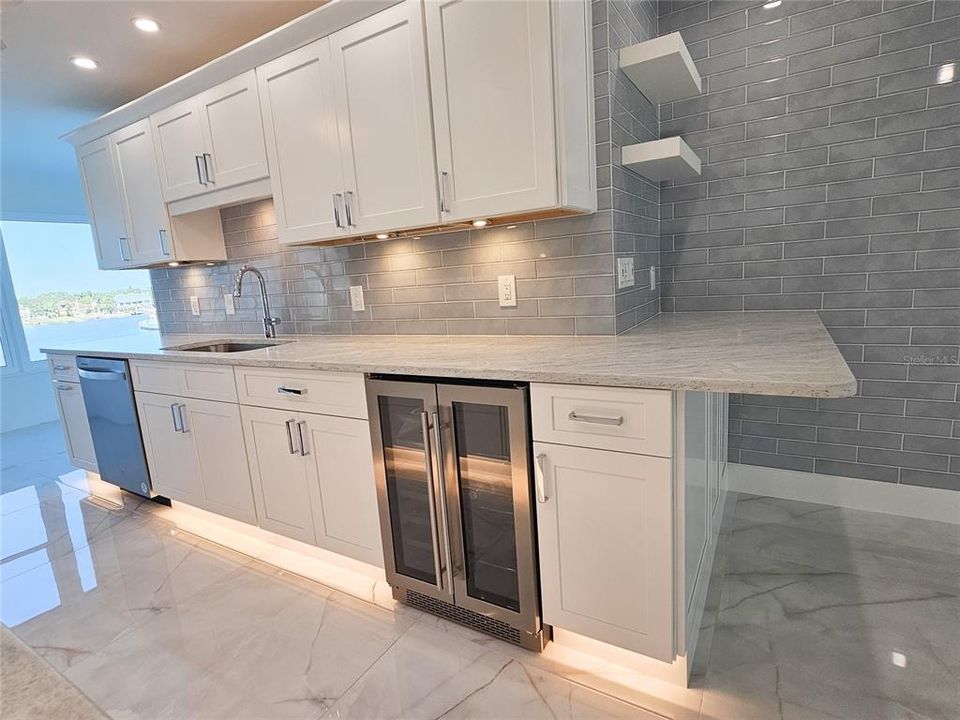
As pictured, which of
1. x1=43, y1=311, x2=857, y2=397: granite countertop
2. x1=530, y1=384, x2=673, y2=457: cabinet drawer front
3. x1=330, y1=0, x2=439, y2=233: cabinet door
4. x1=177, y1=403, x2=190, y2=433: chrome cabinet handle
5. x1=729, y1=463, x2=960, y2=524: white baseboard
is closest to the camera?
x1=43, y1=311, x2=857, y2=397: granite countertop

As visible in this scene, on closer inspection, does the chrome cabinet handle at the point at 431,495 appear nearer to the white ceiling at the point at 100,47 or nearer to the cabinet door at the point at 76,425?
the white ceiling at the point at 100,47

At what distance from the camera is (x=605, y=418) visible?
132cm

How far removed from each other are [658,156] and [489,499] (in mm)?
1371

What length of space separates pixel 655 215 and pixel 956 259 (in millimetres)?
1190

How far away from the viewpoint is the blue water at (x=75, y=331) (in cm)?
539

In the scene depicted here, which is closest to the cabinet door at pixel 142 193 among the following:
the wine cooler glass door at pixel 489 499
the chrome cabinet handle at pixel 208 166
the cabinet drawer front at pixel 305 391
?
the chrome cabinet handle at pixel 208 166

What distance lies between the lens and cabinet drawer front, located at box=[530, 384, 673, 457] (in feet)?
4.10

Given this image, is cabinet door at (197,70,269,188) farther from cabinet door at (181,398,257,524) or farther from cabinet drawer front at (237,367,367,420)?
cabinet door at (181,398,257,524)

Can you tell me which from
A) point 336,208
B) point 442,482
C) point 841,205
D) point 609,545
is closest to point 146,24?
point 336,208

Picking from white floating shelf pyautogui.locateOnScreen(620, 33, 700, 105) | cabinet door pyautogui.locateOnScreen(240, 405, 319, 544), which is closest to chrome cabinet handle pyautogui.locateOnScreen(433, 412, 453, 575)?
cabinet door pyautogui.locateOnScreen(240, 405, 319, 544)

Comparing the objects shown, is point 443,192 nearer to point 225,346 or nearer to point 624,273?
point 624,273

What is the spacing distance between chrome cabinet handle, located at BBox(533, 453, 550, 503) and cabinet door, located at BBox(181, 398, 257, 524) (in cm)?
145

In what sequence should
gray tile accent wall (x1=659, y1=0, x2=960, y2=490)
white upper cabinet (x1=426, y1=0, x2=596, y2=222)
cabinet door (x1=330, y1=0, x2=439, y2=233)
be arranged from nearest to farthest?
white upper cabinet (x1=426, y1=0, x2=596, y2=222), cabinet door (x1=330, y1=0, x2=439, y2=233), gray tile accent wall (x1=659, y1=0, x2=960, y2=490)

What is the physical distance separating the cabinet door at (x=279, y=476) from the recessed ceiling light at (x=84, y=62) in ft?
7.07
